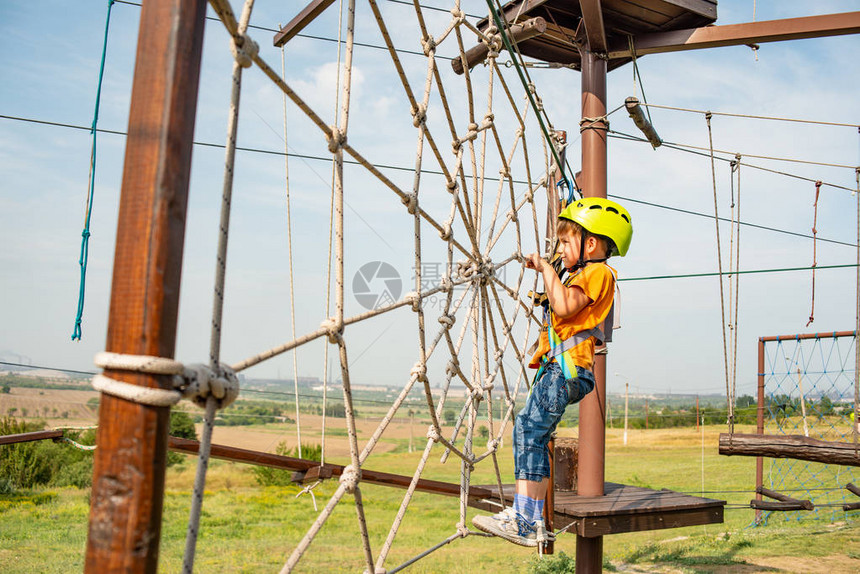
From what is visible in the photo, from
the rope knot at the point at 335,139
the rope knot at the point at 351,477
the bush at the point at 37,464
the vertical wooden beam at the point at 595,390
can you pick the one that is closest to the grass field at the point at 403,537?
the bush at the point at 37,464

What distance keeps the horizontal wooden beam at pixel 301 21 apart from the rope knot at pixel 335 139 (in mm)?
1635

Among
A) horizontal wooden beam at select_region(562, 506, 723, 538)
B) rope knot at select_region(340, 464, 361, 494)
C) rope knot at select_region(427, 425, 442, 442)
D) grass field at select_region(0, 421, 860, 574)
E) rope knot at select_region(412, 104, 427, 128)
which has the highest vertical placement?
rope knot at select_region(412, 104, 427, 128)

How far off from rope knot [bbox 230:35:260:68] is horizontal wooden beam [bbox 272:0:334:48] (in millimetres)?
1930

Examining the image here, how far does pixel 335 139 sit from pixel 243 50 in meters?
0.42

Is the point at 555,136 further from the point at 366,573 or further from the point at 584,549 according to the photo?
the point at 366,573

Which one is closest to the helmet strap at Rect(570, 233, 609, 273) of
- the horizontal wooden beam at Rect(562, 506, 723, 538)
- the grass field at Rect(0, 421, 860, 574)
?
the horizontal wooden beam at Rect(562, 506, 723, 538)

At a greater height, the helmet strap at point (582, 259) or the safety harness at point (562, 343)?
the helmet strap at point (582, 259)

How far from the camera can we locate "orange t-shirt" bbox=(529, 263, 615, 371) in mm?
2193

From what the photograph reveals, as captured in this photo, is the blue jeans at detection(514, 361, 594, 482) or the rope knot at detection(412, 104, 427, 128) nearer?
the rope knot at detection(412, 104, 427, 128)

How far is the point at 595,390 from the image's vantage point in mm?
3512

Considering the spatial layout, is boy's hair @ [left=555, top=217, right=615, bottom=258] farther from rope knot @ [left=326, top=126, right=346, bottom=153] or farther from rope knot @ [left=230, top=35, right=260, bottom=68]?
rope knot @ [left=230, top=35, right=260, bottom=68]

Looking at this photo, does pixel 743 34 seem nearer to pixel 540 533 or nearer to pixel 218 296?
pixel 540 533

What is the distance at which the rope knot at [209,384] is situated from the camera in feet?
3.03

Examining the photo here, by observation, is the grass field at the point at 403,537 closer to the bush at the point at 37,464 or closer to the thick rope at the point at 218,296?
the bush at the point at 37,464
